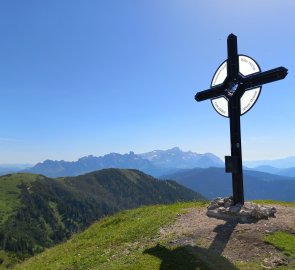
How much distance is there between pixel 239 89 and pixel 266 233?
9.12 metres

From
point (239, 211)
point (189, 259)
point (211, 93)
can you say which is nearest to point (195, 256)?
point (189, 259)

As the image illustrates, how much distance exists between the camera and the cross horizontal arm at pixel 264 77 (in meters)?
20.7

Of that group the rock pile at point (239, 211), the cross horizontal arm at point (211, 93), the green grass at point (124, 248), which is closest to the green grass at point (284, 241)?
the rock pile at point (239, 211)

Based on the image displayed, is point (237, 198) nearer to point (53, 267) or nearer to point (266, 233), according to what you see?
point (266, 233)

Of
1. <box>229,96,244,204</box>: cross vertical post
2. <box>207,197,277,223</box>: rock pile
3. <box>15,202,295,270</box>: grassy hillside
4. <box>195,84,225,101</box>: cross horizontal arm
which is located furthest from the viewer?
<box>195,84,225,101</box>: cross horizontal arm

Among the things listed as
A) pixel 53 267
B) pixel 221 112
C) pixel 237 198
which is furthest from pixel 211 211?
pixel 53 267

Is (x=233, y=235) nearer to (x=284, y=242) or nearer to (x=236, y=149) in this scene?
(x=284, y=242)

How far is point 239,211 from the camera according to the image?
72.2ft

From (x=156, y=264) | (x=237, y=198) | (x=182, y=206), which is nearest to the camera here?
(x=156, y=264)

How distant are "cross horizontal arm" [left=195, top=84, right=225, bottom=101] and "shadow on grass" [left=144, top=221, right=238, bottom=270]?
9.64 m

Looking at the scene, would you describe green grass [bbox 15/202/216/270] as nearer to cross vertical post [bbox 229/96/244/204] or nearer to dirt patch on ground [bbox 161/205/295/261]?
dirt patch on ground [bbox 161/205/295/261]

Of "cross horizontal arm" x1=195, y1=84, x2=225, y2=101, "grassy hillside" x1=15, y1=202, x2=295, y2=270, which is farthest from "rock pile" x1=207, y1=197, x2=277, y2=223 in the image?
"cross horizontal arm" x1=195, y1=84, x2=225, y2=101

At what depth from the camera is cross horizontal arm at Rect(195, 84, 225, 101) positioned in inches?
971

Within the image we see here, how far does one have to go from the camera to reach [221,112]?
25.2 metres
